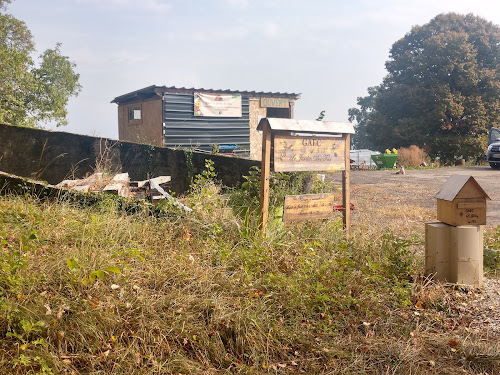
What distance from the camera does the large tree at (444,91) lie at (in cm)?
2792

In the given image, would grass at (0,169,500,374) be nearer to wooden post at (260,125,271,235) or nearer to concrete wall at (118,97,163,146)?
wooden post at (260,125,271,235)

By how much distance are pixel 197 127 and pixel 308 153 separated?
15.8m

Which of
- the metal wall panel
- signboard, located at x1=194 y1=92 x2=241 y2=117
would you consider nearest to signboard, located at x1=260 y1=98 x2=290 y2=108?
the metal wall panel

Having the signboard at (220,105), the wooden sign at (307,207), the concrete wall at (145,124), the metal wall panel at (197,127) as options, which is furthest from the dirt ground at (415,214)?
the concrete wall at (145,124)

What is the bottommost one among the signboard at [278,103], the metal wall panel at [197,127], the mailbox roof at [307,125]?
the mailbox roof at [307,125]

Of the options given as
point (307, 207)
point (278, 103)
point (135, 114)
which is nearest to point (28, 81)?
point (135, 114)

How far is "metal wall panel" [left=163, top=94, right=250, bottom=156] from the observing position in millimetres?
20375

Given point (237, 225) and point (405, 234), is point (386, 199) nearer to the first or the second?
point (405, 234)

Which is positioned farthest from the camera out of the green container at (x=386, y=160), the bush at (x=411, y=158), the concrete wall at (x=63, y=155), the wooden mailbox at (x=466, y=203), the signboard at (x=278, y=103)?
the bush at (x=411, y=158)

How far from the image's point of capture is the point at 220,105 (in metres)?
21.4

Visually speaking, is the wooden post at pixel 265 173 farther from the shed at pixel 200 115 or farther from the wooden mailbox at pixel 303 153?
the shed at pixel 200 115

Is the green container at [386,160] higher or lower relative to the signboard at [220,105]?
lower

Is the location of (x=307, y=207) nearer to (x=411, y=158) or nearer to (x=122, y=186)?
(x=122, y=186)

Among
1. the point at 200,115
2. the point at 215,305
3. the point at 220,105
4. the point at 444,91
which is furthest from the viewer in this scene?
the point at 444,91
